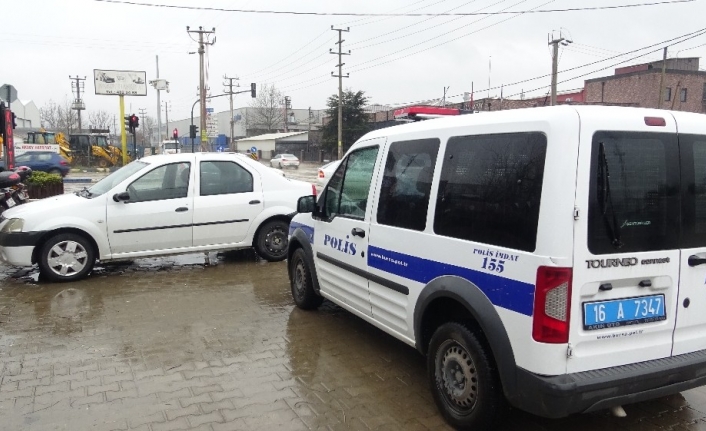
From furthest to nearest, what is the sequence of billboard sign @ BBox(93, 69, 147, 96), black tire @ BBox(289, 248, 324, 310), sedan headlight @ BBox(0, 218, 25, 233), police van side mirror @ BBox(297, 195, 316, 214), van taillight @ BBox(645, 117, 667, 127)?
billboard sign @ BBox(93, 69, 147, 96)
sedan headlight @ BBox(0, 218, 25, 233)
black tire @ BBox(289, 248, 324, 310)
police van side mirror @ BBox(297, 195, 316, 214)
van taillight @ BBox(645, 117, 667, 127)

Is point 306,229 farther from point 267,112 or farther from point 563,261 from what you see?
point 267,112

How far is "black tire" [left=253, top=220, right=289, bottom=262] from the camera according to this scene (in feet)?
26.9

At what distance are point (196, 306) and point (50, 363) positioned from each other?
5.93ft

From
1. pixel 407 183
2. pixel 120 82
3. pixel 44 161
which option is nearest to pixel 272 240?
pixel 407 183

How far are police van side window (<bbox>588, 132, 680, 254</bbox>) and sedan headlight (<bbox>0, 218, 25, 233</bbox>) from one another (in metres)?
6.73

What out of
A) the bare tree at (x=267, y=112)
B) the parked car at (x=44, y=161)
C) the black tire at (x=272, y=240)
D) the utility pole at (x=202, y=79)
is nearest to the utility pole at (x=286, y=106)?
the bare tree at (x=267, y=112)

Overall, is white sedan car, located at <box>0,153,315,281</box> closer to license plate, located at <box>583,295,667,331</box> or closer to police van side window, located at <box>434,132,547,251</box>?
police van side window, located at <box>434,132,547,251</box>

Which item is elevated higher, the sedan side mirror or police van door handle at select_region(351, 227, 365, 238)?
the sedan side mirror

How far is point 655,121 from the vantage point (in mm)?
3025

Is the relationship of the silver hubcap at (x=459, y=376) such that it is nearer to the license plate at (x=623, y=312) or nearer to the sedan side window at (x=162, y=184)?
the license plate at (x=623, y=312)

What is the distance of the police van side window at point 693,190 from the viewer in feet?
10.1

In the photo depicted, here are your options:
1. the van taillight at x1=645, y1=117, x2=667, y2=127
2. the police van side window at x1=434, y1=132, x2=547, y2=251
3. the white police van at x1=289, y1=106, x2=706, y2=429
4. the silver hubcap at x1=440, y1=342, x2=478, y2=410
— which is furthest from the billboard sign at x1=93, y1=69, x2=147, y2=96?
the van taillight at x1=645, y1=117, x2=667, y2=127

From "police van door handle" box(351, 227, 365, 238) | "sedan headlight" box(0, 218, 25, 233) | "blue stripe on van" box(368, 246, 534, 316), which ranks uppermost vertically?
"police van door handle" box(351, 227, 365, 238)

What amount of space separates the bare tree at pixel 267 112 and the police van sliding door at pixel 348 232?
82436 millimetres
